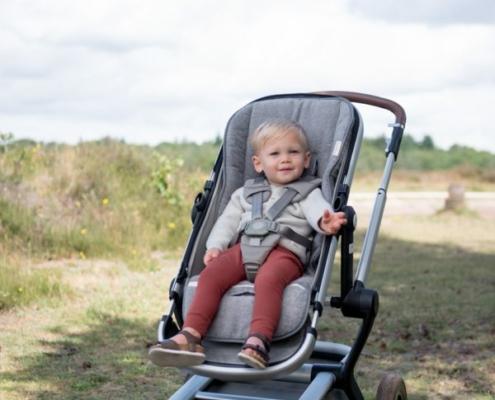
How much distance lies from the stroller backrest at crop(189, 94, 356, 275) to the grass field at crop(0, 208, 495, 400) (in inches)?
56.7

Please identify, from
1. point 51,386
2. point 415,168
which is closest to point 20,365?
point 51,386

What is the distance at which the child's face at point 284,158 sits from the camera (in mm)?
4543

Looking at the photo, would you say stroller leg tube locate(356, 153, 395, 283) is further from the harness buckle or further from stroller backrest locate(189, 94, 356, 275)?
the harness buckle

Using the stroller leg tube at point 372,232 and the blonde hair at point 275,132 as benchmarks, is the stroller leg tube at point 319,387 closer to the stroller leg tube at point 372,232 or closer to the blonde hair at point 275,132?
the stroller leg tube at point 372,232

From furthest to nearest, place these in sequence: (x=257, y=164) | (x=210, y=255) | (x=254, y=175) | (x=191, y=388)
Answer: (x=254, y=175) < (x=257, y=164) < (x=191, y=388) < (x=210, y=255)

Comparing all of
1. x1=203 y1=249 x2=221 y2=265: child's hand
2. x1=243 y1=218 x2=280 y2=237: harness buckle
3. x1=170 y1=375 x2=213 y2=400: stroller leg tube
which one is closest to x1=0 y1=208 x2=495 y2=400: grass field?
x1=170 y1=375 x2=213 y2=400: stroller leg tube

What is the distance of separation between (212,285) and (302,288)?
42 centimetres

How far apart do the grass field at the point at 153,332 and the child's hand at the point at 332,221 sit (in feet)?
5.60

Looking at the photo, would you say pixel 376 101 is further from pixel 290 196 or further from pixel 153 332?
pixel 153 332

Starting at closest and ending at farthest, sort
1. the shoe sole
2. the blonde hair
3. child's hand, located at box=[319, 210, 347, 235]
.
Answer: the shoe sole < child's hand, located at box=[319, 210, 347, 235] < the blonde hair

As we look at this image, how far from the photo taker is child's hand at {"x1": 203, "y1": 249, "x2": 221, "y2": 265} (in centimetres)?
445

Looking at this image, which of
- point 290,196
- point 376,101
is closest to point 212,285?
point 290,196

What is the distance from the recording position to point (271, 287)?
4.08 metres

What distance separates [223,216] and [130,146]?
837cm
